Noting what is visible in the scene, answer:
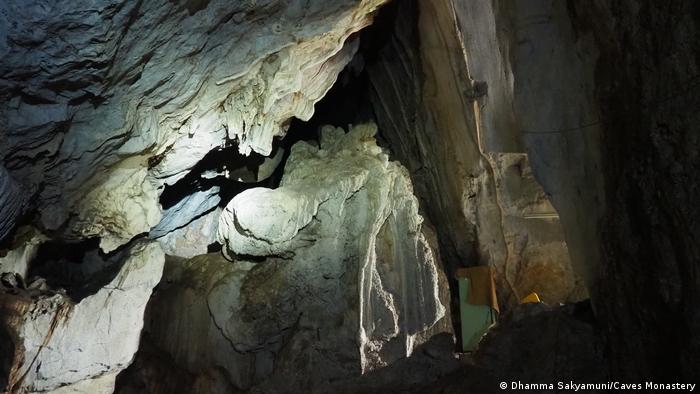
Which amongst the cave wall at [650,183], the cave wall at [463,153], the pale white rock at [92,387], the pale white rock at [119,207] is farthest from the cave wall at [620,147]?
the pale white rock at [92,387]

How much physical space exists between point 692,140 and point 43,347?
3937mm

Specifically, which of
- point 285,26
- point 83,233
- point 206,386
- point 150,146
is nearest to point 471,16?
point 285,26

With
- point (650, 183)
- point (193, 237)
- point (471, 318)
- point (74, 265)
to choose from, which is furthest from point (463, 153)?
point (74, 265)

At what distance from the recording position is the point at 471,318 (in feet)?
21.5

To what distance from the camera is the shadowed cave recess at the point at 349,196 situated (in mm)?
2225

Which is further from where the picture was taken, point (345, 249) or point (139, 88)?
point (345, 249)

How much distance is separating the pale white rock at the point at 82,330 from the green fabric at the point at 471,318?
369cm

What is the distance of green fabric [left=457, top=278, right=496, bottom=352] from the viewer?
643 cm

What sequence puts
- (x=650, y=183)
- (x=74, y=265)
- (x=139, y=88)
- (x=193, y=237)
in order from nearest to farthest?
(x=650, y=183), (x=139, y=88), (x=74, y=265), (x=193, y=237)

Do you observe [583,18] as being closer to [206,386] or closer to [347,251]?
[347,251]

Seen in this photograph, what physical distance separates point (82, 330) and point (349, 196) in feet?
9.66

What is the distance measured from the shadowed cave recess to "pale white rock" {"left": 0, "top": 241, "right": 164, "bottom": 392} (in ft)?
0.06

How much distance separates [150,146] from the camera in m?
4.06

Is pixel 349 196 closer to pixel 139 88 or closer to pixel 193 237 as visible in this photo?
pixel 193 237
